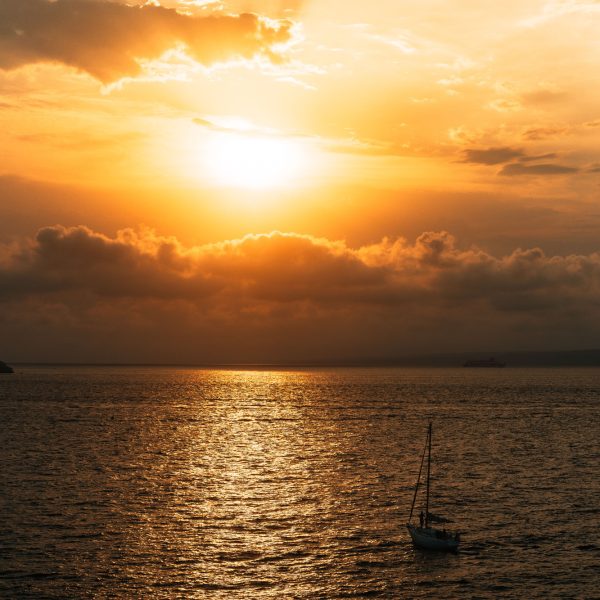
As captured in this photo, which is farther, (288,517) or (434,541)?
(288,517)

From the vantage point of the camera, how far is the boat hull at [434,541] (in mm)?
62531

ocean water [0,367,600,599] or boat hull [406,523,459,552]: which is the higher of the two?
boat hull [406,523,459,552]

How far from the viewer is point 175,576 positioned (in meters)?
56.2

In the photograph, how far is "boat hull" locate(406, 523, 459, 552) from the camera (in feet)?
205

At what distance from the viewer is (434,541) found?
206 feet

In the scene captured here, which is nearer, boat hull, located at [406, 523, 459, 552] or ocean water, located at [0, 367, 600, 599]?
ocean water, located at [0, 367, 600, 599]

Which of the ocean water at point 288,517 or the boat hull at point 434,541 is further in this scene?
the boat hull at point 434,541

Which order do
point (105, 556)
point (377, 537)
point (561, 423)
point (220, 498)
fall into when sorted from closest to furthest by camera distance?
point (105, 556)
point (377, 537)
point (220, 498)
point (561, 423)

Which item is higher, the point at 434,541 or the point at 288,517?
the point at 434,541

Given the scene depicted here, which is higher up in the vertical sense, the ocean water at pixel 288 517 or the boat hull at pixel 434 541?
the boat hull at pixel 434 541

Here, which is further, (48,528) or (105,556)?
(48,528)

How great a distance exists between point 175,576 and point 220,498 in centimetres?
2827

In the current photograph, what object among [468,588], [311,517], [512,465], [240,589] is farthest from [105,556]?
[512,465]

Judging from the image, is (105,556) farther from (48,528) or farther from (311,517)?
(311,517)
